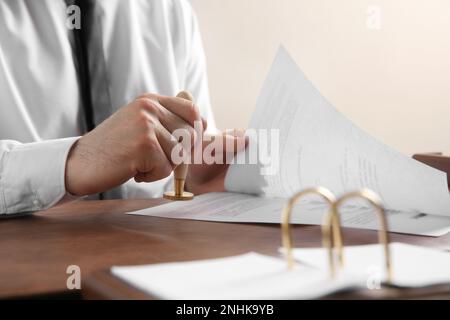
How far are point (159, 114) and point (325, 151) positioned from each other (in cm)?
21

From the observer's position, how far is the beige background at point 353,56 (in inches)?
63.8

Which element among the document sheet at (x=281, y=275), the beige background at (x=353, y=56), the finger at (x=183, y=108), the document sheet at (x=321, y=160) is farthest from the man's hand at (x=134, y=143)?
the beige background at (x=353, y=56)

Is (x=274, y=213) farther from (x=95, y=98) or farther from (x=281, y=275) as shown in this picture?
(x=95, y=98)

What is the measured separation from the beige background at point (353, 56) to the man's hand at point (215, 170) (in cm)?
61

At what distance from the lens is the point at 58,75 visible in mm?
1163

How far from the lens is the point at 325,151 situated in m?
0.77

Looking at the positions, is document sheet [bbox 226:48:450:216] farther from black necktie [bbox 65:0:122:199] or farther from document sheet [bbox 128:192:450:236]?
black necktie [bbox 65:0:122:199]

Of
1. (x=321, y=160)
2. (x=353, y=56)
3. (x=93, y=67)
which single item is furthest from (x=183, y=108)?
(x=353, y=56)

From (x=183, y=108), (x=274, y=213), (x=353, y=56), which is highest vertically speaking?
(x=353, y=56)

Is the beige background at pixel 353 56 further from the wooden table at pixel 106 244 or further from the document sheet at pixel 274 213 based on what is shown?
the wooden table at pixel 106 244

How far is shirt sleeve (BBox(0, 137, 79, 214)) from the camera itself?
0.79 metres

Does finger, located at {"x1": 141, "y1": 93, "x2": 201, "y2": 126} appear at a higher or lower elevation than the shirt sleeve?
higher

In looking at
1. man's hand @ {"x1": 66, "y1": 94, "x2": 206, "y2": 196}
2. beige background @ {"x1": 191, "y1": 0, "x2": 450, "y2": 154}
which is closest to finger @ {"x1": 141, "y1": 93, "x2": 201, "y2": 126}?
man's hand @ {"x1": 66, "y1": 94, "x2": 206, "y2": 196}

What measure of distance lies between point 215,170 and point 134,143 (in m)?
0.27
